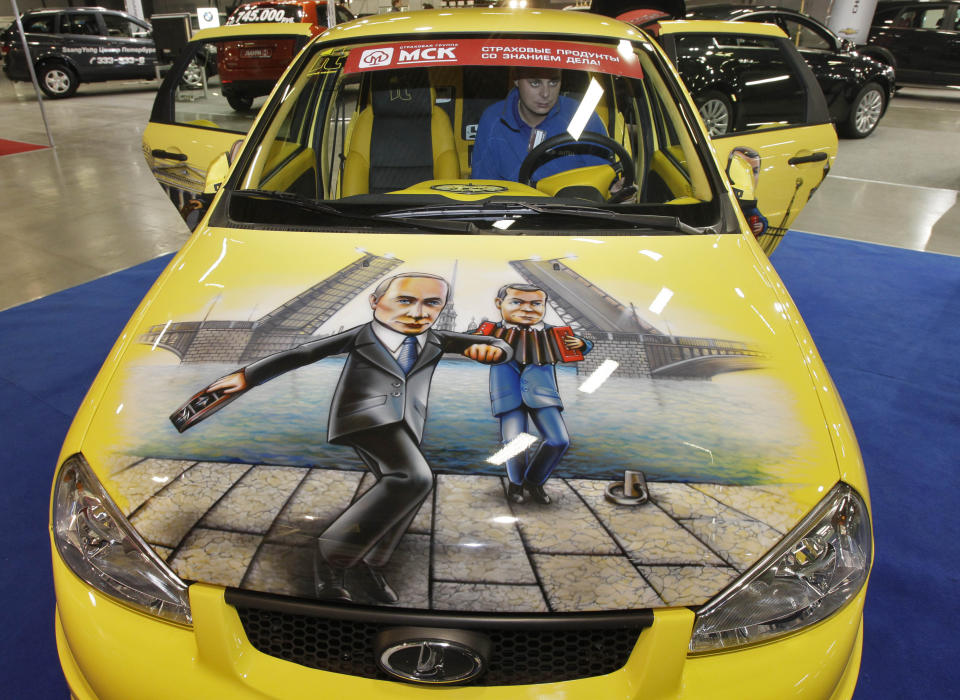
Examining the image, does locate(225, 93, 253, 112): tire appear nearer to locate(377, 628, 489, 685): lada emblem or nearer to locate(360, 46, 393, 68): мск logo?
locate(360, 46, 393, 68): мск logo

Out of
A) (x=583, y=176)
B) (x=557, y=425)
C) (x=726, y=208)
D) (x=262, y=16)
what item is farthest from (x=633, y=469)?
(x=262, y=16)

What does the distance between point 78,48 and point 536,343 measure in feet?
44.0

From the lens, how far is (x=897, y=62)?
11102 millimetres

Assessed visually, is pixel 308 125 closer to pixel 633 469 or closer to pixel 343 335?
pixel 343 335

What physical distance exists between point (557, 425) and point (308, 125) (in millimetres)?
1909

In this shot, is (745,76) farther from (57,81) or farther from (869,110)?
(57,81)

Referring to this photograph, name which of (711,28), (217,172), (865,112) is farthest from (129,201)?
(865,112)

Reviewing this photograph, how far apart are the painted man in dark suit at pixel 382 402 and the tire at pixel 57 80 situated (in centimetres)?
1345

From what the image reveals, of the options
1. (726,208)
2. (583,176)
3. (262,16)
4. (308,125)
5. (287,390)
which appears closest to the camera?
(287,390)

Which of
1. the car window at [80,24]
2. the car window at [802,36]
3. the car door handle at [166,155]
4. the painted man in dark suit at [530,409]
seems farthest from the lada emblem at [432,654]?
the car window at [80,24]

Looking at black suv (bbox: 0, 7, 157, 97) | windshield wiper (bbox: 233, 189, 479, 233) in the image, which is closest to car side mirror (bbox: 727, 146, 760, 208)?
windshield wiper (bbox: 233, 189, 479, 233)

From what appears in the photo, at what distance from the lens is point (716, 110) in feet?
22.5

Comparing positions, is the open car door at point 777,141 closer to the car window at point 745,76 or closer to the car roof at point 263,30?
the car roof at point 263,30

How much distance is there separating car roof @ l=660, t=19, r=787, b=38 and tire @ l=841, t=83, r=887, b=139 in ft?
20.7
